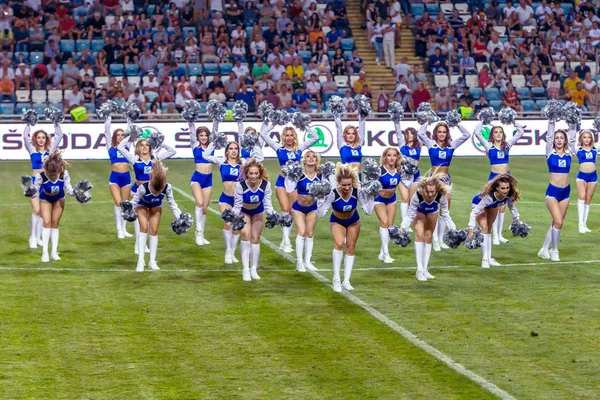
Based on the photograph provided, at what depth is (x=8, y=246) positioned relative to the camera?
52.8 feet

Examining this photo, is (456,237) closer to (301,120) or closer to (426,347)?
(426,347)

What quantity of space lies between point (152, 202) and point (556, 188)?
5.77 meters

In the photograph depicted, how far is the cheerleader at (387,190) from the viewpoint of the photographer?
46.2 ft

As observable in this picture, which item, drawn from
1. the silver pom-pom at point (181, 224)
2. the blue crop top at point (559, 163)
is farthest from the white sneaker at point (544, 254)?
the silver pom-pom at point (181, 224)

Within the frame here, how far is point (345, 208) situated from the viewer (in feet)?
40.3

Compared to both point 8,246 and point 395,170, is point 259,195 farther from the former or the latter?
point 8,246

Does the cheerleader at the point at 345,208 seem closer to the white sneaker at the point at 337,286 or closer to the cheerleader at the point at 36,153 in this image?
the white sneaker at the point at 337,286

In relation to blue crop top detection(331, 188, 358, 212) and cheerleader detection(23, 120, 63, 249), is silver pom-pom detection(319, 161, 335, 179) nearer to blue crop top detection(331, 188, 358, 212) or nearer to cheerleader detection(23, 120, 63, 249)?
blue crop top detection(331, 188, 358, 212)

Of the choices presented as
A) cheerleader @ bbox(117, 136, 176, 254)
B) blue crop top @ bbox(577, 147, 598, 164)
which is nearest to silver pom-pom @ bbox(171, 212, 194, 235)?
cheerleader @ bbox(117, 136, 176, 254)

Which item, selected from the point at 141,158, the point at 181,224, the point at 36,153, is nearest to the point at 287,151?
the point at 141,158

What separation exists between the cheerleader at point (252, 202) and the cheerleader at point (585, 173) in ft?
21.3

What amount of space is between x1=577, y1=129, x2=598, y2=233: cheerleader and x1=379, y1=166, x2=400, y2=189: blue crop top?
4.39 meters

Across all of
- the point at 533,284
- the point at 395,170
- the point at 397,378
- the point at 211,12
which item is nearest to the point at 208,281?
the point at 395,170

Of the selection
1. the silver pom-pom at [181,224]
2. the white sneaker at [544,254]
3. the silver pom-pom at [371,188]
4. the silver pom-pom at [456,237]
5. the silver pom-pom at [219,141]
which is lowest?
the white sneaker at [544,254]
